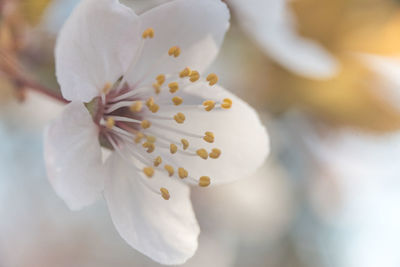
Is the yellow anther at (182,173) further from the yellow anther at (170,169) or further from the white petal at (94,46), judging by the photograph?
the white petal at (94,46)

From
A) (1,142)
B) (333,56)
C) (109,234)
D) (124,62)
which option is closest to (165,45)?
(124,62)

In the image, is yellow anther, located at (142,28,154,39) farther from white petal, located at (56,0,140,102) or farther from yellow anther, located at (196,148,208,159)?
yellow anther, located at (196,148,208,159)

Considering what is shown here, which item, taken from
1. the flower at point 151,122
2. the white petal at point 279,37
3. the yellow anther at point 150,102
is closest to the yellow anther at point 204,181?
the flower at point 151,122

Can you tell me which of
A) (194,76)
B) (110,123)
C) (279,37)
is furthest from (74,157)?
(279,37)

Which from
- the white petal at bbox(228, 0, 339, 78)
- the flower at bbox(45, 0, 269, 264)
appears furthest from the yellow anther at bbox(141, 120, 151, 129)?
the white petal at bbox(228, 0, 339, 78)

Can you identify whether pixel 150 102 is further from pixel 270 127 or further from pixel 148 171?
pixel 270 127

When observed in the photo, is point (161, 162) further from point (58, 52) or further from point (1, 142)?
point (1, 142)
